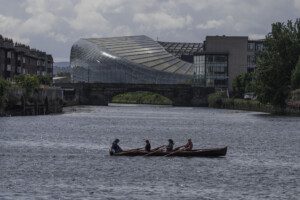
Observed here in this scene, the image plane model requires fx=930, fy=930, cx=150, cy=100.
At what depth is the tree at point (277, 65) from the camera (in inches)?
7028

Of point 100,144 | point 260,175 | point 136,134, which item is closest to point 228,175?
point 260,175

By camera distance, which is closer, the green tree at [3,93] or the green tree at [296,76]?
the green tree at [3,93]

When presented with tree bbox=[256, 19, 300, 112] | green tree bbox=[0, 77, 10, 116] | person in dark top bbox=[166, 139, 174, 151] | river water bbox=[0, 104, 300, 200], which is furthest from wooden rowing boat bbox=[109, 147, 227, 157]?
tree bbox=[256, 19, 300, 112]

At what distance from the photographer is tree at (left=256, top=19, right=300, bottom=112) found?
17850 centimetres

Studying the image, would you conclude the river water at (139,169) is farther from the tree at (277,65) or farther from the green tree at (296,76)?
the tree at (277,65)

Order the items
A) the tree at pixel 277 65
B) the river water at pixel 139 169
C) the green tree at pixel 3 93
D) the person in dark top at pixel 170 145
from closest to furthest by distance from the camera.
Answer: the river water at pixel 139 169, the person in dark top at pixel 170 145, the green tree at pixel 3 93, the tree at pixel 277 65

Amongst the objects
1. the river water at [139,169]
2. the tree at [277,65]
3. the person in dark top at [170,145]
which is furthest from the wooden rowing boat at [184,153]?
the tree at [277,65]

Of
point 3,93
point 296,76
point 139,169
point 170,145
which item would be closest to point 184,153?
point 170,145

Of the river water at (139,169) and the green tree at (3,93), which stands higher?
the green tree at (3,93)

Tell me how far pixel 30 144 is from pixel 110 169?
86.9 ft

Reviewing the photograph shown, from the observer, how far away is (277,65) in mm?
179625

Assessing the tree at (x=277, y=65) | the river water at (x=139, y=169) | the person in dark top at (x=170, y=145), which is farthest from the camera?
the tree at (x=277, y=65)

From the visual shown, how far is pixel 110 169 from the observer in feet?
224

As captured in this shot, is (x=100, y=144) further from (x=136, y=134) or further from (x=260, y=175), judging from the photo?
(x=260, y=175)
